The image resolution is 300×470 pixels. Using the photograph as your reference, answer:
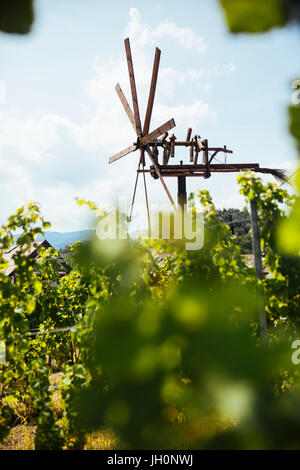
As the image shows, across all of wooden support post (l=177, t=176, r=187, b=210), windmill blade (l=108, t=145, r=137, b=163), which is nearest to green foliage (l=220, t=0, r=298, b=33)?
wooden support post (l=177, t=176, r=187, b=210)

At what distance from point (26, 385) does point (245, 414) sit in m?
4.66

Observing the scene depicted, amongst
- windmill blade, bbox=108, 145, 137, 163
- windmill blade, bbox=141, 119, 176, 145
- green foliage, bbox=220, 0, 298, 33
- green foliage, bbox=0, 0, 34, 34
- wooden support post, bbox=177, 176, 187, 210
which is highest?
windmill blade, bbox=108, 145, 137, 163

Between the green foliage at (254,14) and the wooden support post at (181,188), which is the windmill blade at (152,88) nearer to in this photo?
the wooden support post at (181,188)

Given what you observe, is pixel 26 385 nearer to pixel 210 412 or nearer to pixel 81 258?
pixel 81 258

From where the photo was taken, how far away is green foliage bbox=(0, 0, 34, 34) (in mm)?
373

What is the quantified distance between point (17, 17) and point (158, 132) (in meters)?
5.51

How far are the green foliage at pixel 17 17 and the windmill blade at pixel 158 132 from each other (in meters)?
5.10

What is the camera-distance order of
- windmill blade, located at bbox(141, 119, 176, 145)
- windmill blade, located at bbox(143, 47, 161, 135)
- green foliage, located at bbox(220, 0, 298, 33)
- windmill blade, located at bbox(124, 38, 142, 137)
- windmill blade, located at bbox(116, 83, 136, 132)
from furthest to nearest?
windmill blade, located at bbox(116, 83, 136, 132) → windmill blade, located at bbox(124, 38, 142, 137) → windmill blade, located at bbox(143, 47, 161, 135) → windmill blade, located at bbox(141, 119, 176, 145) → green foliage, located at bbox(220, 0, 298, 33)

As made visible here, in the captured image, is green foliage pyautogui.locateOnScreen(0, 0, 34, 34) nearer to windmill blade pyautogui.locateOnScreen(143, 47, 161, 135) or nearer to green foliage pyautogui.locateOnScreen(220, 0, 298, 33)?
green foliage pyautogui.locateOnScreen(220, 0, 298, 33)

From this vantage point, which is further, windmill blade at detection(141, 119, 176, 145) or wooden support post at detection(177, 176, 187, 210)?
wooden support post at detection(177, 176, 187, 210)

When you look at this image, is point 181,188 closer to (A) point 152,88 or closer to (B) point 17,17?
(A) point 152,88

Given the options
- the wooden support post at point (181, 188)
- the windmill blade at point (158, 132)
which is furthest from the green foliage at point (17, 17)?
the wooden support post at point (181, 188)

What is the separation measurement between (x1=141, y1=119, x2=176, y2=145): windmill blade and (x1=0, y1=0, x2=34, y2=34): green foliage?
5097 millimetres
